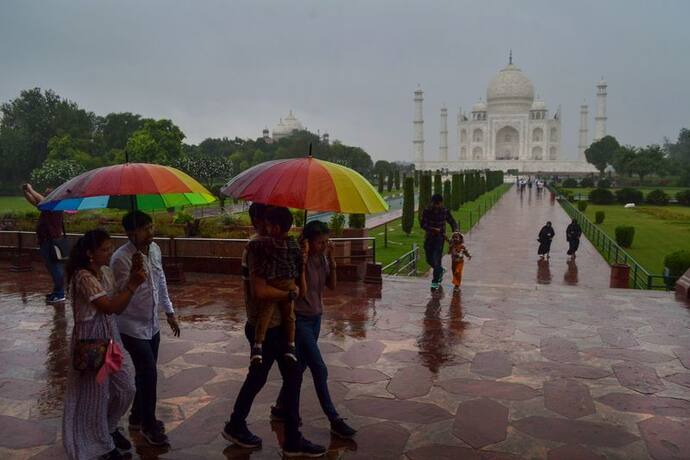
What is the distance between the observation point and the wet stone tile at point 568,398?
13.3 feet

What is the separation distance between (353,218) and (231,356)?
8.29 m

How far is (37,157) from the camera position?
4369 cm

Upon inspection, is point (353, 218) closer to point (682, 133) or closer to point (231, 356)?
point (231, 356)

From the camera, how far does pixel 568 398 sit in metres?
4.29

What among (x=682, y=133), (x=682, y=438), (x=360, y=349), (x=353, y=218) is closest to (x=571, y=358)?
(x=682, y=438)

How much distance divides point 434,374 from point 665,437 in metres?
→ 1.66

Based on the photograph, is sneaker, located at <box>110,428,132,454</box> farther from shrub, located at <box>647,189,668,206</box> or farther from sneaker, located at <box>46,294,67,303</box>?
shrub, located at <box>647,189,668,206</box>

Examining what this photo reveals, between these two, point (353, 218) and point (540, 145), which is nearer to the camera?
point (353, 218)

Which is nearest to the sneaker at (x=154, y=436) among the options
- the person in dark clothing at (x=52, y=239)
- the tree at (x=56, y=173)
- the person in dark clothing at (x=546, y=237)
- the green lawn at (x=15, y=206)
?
the person in dark clothing at (x=52, y=239)

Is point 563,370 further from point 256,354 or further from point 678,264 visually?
point 678,264

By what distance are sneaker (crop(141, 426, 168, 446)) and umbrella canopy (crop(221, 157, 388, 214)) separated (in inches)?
57.5

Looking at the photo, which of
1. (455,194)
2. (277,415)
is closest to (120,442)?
(277,415)

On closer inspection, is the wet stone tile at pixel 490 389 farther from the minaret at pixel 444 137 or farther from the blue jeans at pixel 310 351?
the minaret at pixel 444 137

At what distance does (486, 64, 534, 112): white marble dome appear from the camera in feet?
275
